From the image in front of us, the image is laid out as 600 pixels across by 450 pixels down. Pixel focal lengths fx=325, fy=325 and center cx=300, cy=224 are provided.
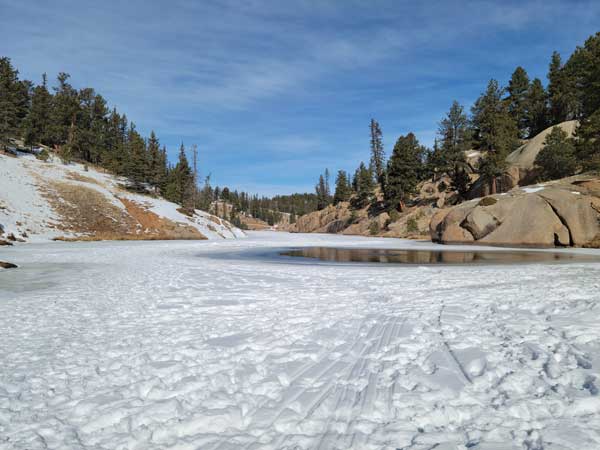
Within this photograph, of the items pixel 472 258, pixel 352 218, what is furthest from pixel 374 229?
pixel 472 258

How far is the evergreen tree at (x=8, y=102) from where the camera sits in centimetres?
4288

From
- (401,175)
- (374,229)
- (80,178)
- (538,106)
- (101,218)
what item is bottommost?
(374,229)

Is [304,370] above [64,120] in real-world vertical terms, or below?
below

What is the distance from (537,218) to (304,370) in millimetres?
26866

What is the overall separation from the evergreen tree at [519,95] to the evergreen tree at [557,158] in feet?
92.9

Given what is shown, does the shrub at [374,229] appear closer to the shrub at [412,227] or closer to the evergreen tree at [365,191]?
the shrub at [412,227]

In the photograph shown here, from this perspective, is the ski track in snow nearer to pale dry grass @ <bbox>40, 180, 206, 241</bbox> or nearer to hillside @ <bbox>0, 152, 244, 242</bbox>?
hillside @ <bbox>0, 152, 244, 242</bbox>

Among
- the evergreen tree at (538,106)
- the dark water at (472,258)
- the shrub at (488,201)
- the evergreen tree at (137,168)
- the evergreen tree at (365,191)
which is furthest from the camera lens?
the evergreen tree at (365,191)

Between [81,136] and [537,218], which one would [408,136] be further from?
[81,136]

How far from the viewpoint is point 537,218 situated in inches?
947

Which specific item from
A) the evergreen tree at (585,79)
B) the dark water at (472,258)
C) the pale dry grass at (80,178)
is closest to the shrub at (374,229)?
the evergreen tree at (585,79)

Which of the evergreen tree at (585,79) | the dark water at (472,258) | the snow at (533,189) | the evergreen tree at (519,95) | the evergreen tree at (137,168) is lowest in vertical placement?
the dark water at (472,258)

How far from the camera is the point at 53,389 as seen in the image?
3.37 m

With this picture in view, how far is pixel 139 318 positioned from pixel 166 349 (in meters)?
1.84
